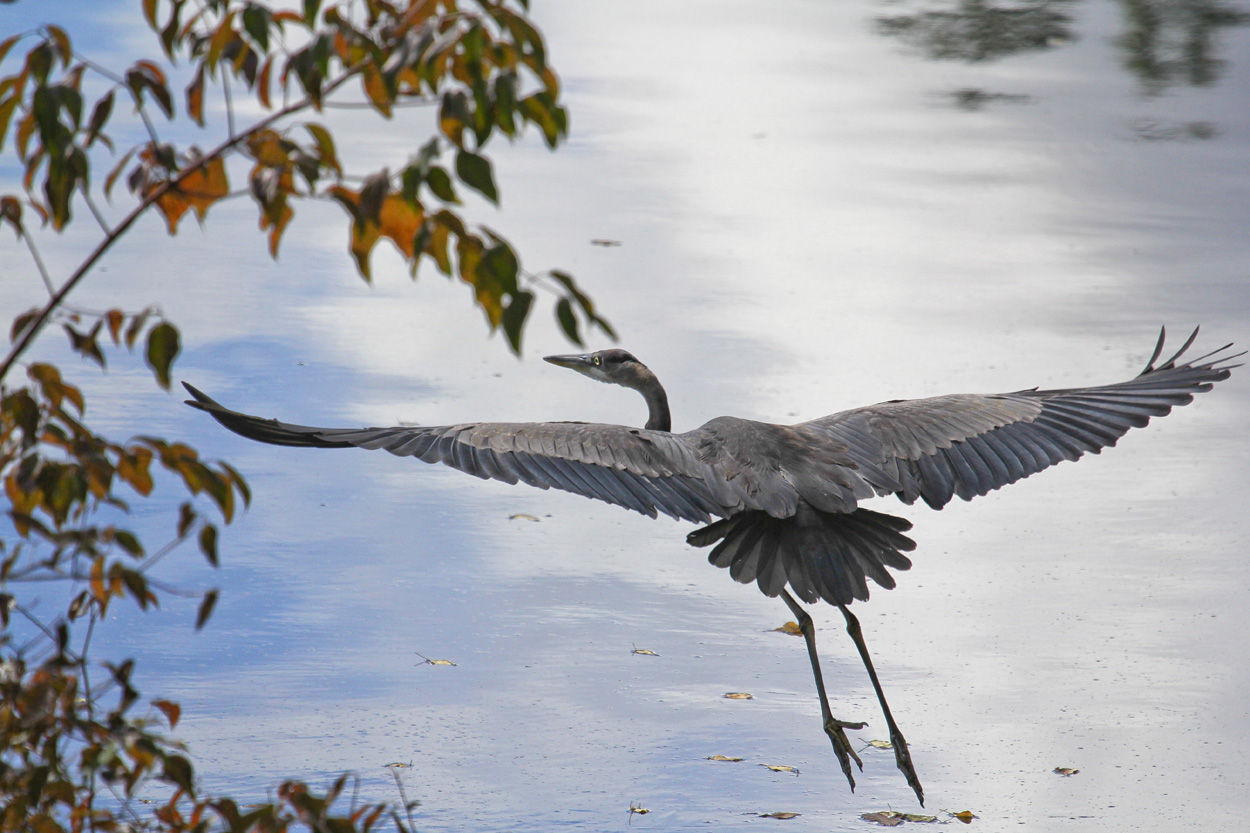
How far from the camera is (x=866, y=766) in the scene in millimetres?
3891

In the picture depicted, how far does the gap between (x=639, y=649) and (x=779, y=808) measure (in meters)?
0.90

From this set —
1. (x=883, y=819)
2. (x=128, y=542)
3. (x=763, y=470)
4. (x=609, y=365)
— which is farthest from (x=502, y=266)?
(x=609, y=365)

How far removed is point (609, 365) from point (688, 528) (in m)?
0.77

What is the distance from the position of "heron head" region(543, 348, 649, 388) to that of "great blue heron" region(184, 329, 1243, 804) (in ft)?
2.46

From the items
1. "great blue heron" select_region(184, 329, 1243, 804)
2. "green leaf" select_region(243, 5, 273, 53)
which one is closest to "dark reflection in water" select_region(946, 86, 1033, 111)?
Result: "great blue heron" select_region(184, 329, 1243, 804)

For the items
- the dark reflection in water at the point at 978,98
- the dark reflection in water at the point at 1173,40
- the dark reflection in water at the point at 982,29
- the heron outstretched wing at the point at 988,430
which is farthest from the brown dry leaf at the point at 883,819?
the dark reflection in water at the point at 982,29

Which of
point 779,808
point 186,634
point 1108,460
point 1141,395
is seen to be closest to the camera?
point 779,808

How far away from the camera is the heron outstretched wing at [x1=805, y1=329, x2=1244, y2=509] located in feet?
14.5

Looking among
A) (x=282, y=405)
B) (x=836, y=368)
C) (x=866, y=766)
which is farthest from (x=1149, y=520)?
(x=282, y=405)

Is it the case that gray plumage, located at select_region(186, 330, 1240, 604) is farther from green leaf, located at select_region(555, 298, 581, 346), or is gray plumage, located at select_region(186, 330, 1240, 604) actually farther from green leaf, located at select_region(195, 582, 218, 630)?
green leaf, located at select_region(555, 298, 581, 346)

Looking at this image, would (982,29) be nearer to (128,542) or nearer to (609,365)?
(609,365)

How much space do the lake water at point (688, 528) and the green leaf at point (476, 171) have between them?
2189 mm

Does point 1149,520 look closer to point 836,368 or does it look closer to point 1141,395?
point 1141,395

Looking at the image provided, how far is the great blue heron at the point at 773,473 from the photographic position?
3.83m
